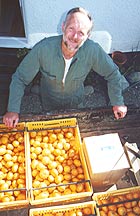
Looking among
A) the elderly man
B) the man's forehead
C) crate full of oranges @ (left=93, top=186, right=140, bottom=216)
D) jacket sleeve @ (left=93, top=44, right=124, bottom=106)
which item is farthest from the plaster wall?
crate full of oranges @ (left=93, top=186, right=140, bottom=216)

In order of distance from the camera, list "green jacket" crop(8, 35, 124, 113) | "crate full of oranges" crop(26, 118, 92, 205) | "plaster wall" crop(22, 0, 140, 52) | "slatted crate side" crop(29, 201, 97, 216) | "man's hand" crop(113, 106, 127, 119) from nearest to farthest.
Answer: "slatted crate side" crop(29, 201, 97, 216), "crate full of oranges" crop(26, 118, 92, 205), "green jacket" crop(8, 35, 124, 113), "man's hand" crop(113, 106, 127, 119), "plaster wall" crop(22, 0, 140, 52)

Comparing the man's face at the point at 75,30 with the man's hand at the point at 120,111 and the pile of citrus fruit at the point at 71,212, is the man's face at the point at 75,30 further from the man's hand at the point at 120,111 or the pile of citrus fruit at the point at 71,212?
the pile of citrus fruit at the point at 71,212

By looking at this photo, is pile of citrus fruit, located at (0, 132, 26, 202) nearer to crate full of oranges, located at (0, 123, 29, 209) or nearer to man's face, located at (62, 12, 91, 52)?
crate full of oranges, located at (0, 123, 29, 209)

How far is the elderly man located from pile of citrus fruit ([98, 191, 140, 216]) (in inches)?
36.0

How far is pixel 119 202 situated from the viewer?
297 cm

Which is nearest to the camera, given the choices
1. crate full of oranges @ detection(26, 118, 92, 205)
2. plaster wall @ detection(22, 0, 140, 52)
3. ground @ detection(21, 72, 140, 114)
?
crate full of oranges @ detection(26, 118, 92, 205)

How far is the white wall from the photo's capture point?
4.56 m

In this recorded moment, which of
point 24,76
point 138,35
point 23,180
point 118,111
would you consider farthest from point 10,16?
point 23,180

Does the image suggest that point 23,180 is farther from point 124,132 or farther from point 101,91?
point 101,91

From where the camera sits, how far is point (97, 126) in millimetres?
3760

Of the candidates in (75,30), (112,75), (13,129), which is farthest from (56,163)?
(75,30)

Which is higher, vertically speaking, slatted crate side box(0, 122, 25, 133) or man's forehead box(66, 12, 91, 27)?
man's forehead box(66, 12, 91, 27)

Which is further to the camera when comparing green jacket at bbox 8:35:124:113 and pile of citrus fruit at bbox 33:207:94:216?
green jacket at bbox 8:35:124:113

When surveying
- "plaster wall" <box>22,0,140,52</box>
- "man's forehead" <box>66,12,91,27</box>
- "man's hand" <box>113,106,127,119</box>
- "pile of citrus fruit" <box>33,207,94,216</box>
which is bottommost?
"pile of citrus fruit" <box>33,207,94,216</box>
